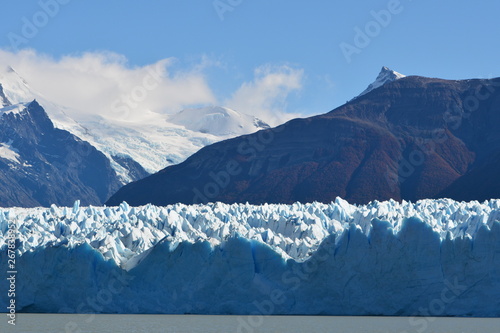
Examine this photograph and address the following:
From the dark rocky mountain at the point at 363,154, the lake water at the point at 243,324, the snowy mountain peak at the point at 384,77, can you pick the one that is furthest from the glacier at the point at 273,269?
the snowy mountain peak at the point at 384,77

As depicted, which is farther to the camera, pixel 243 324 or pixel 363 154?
pixel 363 154

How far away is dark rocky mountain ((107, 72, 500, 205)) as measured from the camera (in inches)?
4370

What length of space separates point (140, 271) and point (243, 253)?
14.8 feet

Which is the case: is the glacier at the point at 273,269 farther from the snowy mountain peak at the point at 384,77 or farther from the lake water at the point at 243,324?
the snowy mountain peak at the point at 384,77

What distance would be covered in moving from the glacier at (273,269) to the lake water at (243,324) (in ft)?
2.15

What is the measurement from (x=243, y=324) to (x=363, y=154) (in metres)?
85.7

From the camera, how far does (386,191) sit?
4215 inches

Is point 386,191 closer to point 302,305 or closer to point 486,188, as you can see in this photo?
point 486,188

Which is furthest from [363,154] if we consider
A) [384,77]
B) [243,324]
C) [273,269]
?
[243,324]

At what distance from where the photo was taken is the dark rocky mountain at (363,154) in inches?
4370

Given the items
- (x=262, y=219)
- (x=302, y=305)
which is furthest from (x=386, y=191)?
(x=302, y=305)

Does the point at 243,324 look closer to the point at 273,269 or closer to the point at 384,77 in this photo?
the point at 273,269

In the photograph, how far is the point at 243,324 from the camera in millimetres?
34469

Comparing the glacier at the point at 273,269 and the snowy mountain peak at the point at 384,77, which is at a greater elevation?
the snowy mountain peak at the point at 384,77
